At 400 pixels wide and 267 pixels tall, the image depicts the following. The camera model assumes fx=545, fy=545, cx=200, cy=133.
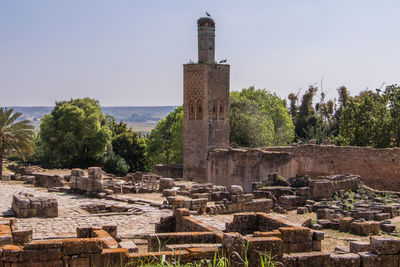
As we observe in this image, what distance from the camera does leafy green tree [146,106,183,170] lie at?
139ft

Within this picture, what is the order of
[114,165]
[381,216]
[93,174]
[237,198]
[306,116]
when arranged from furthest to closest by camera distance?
[306,116] < [114,165] < [93,174] < [237,198] < [381,216]

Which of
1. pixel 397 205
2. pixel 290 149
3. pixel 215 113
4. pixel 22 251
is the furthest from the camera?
pixel 215 113

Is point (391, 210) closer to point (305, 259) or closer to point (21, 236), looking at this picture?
point (305, 259)

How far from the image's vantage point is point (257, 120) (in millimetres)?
40500

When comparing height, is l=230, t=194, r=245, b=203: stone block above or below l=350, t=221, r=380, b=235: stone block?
above

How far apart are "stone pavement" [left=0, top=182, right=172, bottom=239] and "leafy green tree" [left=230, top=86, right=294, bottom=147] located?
20861 mm

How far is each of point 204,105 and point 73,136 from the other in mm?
15424

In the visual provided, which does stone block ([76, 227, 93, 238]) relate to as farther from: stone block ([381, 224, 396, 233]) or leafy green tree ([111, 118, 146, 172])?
leafy green tree ([111, 118, 146, 172])

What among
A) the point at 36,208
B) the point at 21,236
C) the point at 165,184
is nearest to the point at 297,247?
the point at 21,236

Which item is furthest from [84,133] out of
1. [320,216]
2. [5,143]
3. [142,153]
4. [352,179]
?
[320,216]

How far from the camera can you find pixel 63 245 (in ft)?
25.3

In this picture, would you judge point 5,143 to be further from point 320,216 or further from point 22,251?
point 22,251

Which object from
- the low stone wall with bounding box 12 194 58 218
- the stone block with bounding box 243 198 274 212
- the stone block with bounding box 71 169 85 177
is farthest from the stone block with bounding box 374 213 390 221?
the stone block with bounding box 71 169 85 177

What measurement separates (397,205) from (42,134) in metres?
32.0
